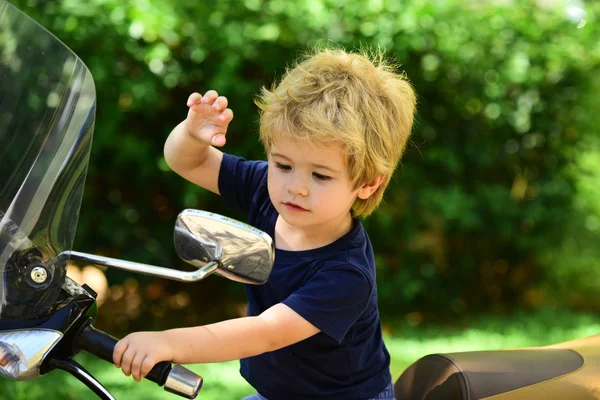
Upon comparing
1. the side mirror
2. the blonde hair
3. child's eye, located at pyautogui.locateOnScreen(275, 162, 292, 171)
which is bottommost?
the side mirror

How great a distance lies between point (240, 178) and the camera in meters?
2.49

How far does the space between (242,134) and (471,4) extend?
206 centimetres

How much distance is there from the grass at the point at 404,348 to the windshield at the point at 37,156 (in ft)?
7.45

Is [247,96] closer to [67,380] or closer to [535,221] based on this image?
[67,380]

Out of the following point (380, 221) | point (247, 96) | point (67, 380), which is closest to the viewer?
point (67, 380)

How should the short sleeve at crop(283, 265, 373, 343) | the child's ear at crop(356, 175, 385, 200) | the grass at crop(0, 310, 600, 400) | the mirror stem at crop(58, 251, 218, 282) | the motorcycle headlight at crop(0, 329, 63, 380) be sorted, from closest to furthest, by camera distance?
the motorcycle headlight at crop(0, 329, 63, 380), the mirror stem at crop(58, 251, 218, 282), the short sleeve at crop(283, 265, 373, 343), the child's ear at crop(356, 175, 385, 200), the grass at crop(0, 310, 600, 400)

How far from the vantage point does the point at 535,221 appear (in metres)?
6.23

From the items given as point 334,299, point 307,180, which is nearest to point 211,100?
point 307,180

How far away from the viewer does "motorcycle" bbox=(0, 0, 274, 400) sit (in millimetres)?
1526

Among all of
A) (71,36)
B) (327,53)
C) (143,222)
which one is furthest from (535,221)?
(327,53)

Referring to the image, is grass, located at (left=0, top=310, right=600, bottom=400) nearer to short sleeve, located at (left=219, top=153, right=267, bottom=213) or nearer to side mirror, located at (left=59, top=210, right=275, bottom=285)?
short sleeve, located at (left=219, top=153, right=267, bottom=213)

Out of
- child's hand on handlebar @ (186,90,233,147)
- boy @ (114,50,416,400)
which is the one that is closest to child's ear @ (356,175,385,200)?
boy @ (114,50,416,400)

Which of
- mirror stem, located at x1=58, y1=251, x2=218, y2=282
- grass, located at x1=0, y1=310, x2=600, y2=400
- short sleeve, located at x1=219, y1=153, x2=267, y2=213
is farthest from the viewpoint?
grass, located at x1=0, y1=310, x2=600, y2=400

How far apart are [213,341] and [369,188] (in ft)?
2.21
